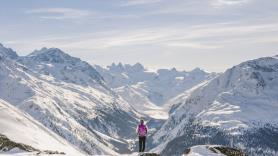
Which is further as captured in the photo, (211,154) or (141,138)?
(141,138)

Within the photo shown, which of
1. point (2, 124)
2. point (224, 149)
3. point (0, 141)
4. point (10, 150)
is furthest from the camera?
point (2, 124)

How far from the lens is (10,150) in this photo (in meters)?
74.1

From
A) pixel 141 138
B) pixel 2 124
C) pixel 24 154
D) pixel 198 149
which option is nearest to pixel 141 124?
pixel 141 138

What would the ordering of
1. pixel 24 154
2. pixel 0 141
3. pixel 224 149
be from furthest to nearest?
pixel 0 141 → pixel 24 154 → pixel 224 149

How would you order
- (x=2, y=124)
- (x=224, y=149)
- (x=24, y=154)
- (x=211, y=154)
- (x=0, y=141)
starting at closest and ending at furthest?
Result: 1. (x=211, y=154)
2. (x=224, y=149)
3. (x=24, y=154)
4. (x=0, y=141)
5. (x=2, y=124)

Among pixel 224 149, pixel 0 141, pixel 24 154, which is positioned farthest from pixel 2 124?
pixel 224 149

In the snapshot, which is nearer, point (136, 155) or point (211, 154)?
point (211, 154)

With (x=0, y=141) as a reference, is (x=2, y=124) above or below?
below

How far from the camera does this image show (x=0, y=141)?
259 feet

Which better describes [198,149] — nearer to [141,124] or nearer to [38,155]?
[141,124]

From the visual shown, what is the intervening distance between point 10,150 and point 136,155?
2062 cm

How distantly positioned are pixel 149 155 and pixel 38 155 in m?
13.3

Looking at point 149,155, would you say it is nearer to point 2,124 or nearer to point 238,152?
point 238,152

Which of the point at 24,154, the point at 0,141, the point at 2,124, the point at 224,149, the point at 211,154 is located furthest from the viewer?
the point at 2,124
